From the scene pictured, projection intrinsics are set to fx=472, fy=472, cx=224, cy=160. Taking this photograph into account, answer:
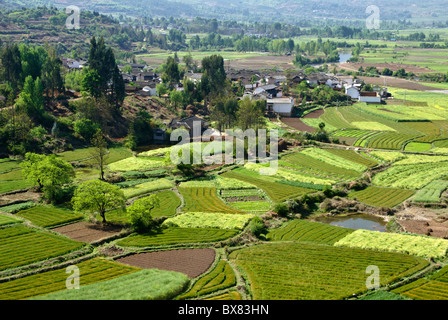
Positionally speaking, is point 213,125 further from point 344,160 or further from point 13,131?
point 13,131

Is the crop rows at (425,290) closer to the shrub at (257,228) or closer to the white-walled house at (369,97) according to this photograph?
the shrub at (257,228)

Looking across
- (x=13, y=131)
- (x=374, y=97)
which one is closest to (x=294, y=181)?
(x=13, y=131)

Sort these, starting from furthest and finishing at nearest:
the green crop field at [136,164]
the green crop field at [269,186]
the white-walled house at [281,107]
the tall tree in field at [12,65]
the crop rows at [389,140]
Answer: the white-walled house at [281,107] < the tall tree in field at [12,65] < the crop rows at [389,140] < the green crop field at [136,164] < the green crop field at [269,186]

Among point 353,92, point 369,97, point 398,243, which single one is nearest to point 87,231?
point 398,243

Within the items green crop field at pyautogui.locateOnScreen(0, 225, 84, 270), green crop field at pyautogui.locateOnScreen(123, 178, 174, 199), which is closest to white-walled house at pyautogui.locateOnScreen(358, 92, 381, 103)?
green crop field at pyautogui.locateOnScreen(123, 178, 174, 199)

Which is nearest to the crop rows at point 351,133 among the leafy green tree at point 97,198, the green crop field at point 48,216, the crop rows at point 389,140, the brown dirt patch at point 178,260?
the crop rows at point 389,140

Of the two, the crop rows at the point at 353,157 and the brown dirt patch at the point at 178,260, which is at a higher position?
the crop rows at the point at 353,157

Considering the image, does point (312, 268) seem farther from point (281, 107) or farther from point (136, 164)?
point (281, 107)
